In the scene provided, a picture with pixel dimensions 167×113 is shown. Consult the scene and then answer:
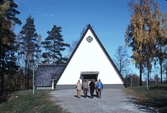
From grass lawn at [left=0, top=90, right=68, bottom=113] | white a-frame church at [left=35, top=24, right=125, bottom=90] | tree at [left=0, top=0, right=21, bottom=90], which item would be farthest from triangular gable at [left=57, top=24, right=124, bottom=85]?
grass lawn at [left=0, top=90, right=68, bottom=113]

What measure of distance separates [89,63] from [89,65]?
26cm

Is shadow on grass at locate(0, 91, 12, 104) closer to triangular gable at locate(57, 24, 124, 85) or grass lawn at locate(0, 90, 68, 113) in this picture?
grass lawn at locate(0, 90, 68, 113)

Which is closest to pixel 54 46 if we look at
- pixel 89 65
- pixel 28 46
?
pixel 28 46

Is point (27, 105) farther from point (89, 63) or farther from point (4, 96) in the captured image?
point (89, 63)

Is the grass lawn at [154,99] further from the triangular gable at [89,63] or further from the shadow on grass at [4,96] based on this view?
the shadow on grass at [4,96]

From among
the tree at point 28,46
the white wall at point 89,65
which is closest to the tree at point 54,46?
the tree at point 28,46

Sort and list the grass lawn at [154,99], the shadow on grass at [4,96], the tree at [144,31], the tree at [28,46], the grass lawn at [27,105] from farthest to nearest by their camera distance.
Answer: the tree at [28,46], the tree at [144,31], the shadow on grass at [4,96], the grass lawn at [154,99], the grass lawn at [27,105]

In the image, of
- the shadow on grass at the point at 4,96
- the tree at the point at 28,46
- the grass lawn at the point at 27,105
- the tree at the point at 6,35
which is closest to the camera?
the grass lawn at the point at 27,105

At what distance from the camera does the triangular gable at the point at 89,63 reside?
32562 millimetres

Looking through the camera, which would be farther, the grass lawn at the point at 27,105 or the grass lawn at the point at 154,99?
the grass lawn at the point at 154,99

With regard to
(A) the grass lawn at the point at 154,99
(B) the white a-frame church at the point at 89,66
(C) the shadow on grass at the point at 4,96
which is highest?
(B) the white a-frame church at the point at 89,66

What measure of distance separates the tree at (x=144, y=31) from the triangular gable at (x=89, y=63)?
3.49m

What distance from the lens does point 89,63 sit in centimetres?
3281

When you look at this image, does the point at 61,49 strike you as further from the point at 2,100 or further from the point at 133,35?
the point at 2,100
